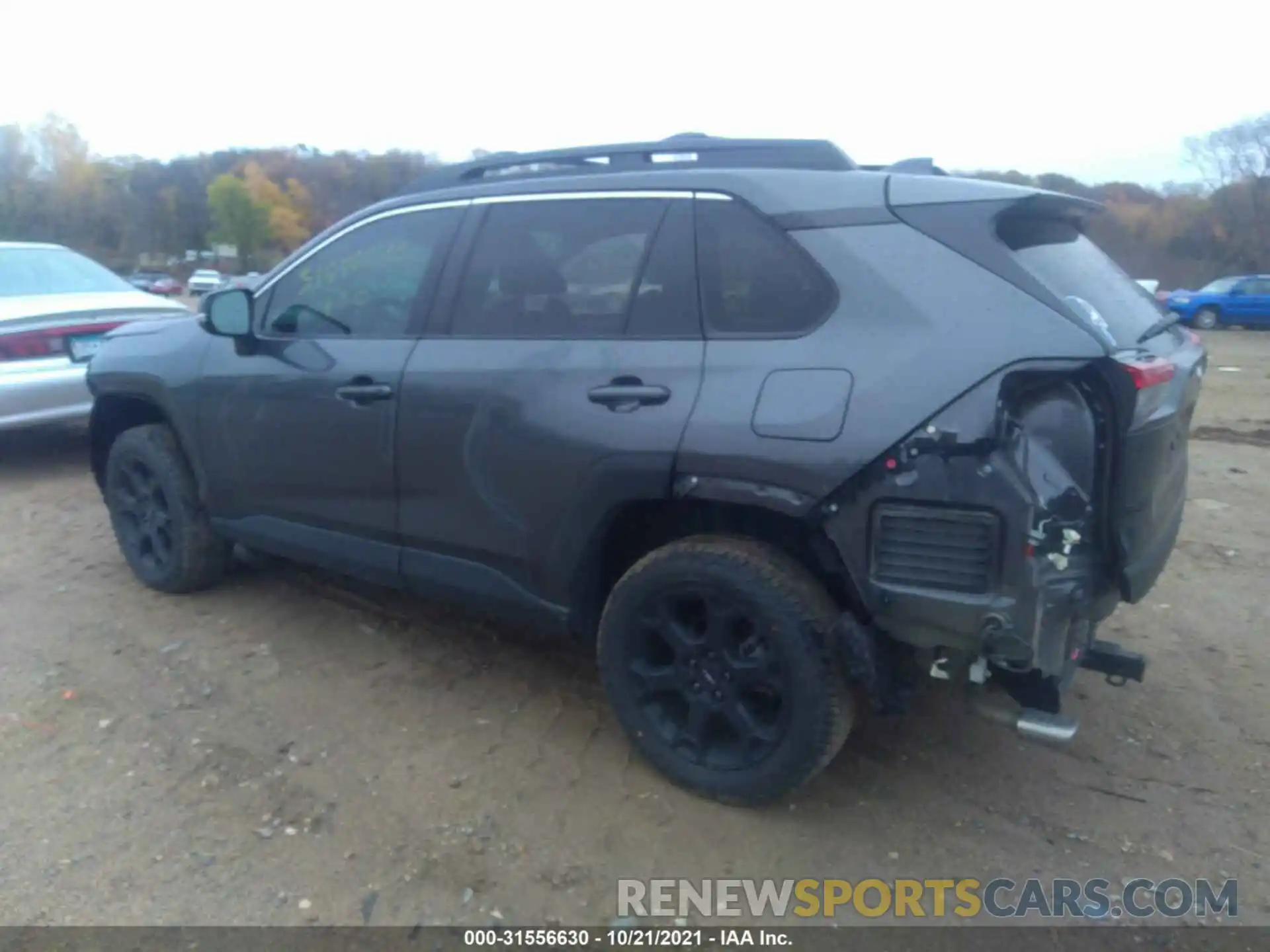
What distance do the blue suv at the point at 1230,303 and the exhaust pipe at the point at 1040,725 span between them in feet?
87.1

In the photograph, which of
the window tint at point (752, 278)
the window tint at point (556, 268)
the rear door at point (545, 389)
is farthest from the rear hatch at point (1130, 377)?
the window tint at point (556, 268)

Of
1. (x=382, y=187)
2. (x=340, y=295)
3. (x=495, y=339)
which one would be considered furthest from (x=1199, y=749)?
(x=382, y=187)

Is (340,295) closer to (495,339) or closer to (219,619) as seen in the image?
(495,339)

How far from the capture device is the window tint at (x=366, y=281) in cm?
383

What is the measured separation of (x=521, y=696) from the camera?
391 cm

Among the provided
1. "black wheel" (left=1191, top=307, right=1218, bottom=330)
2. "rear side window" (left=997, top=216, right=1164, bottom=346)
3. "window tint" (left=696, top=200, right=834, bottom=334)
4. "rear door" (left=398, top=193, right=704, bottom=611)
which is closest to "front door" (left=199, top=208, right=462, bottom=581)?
"rear door" (left=398, top=193, right=704, bottom=611)

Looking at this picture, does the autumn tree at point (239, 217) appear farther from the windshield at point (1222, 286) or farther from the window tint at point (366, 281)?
the window tint at point (366, 281)

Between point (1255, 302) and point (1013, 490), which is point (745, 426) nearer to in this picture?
point (1013, 490)

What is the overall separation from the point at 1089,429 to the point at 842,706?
1.00 metres

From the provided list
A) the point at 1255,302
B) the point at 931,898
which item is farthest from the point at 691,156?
the point at 1255,302

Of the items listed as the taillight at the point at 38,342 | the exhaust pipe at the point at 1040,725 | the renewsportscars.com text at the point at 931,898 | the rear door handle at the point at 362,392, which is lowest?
the renewsportscars.com text at the point at 931,898

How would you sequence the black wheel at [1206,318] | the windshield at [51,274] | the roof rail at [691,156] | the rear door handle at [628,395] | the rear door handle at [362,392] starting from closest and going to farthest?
the rear door handle at [628,395]
the roof rail at [691,156]
the rear door handle at [362,392]
the windshield at [51,274]
the black wheel at [1206,318]

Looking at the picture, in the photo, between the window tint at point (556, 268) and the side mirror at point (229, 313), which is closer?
the window tint at point (556, 268)

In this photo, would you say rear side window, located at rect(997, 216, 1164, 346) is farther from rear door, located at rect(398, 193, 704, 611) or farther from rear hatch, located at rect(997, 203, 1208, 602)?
rear door, located at rect(398, 193, 704, 611)
